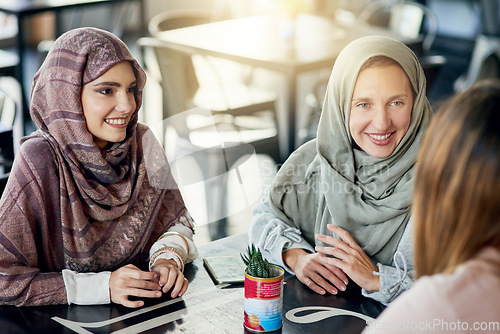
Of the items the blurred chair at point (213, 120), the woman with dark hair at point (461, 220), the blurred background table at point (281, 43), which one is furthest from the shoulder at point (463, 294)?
the blurred background table at point (281, 43)

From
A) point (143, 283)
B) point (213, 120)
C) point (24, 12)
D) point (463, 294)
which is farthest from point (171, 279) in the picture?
point (24, 12)

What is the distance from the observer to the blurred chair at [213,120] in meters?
3.41

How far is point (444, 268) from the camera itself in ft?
3.40

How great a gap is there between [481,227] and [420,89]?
769 mm

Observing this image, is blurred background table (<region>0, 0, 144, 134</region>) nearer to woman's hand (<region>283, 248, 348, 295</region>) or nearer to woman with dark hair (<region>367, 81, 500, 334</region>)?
woman's hand (<region>283, 248, 348, 295</region>)

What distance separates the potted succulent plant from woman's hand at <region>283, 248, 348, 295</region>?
0.76ft

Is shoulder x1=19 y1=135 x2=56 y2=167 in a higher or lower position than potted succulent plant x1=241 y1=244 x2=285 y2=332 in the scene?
higher

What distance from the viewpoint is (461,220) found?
3.26ft

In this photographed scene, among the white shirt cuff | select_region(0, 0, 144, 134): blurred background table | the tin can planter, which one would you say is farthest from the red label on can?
select_region(0, 0, 144, 134): blurred background table

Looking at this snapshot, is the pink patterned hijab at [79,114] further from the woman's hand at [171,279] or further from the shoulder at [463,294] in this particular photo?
the shoulder at [463,294]

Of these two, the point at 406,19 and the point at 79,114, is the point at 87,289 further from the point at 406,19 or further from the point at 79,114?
the point at 406,19

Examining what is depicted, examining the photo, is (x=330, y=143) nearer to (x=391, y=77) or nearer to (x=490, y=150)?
(x=391, y=77)

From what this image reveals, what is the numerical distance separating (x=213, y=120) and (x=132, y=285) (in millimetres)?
2216

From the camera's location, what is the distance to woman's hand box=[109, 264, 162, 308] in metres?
1.56
